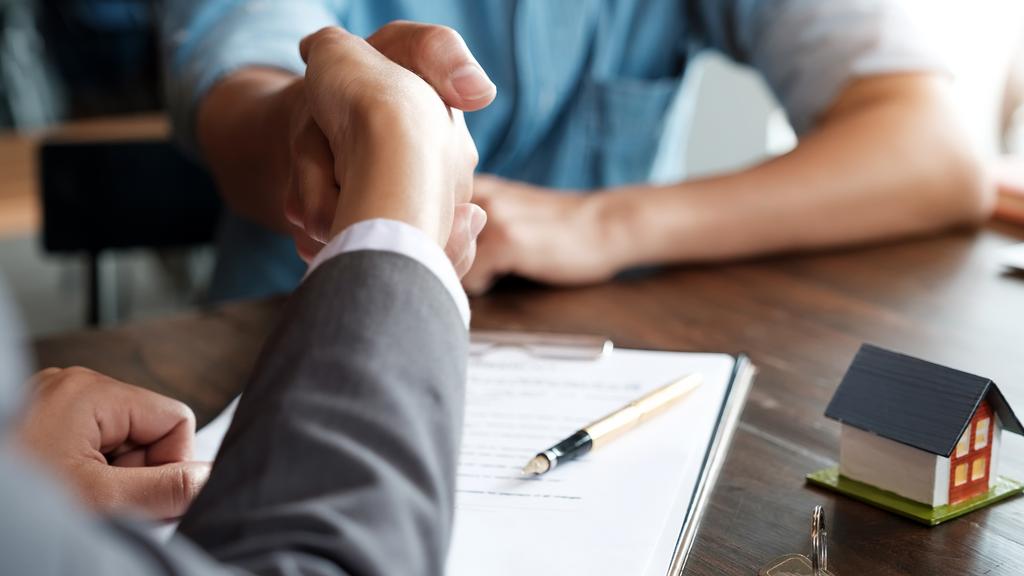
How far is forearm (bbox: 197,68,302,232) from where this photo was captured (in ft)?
2.75

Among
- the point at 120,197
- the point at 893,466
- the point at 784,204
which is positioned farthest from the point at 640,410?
the point at 120,197

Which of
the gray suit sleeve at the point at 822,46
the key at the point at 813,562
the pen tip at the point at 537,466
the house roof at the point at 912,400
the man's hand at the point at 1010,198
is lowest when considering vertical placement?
the key at the point at 813,562

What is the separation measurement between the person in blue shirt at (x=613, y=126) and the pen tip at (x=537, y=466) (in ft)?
0.88

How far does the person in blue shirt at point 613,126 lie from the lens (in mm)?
922

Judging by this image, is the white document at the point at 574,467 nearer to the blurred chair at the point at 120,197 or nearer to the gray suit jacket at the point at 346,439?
the gray suit jacket at the point at 346,439

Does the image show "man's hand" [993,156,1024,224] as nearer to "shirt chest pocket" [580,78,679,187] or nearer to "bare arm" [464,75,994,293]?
"bare arm" [464,75,994,293]

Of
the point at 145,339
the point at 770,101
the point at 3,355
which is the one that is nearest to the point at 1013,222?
the point at 145,339

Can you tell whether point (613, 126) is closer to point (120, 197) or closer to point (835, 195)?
point (835, 195)

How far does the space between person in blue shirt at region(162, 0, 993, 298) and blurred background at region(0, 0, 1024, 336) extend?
7cm

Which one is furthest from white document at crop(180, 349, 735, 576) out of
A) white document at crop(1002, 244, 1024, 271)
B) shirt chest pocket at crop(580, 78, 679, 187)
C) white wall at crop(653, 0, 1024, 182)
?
white wall at crop(653, 0, 1024, 182)

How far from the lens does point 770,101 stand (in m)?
2.48

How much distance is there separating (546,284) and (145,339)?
0.34 metres

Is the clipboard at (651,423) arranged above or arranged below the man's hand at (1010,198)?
below

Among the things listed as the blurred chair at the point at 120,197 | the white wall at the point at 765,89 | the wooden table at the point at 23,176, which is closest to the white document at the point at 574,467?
the blurred chair at the point at 120,197
